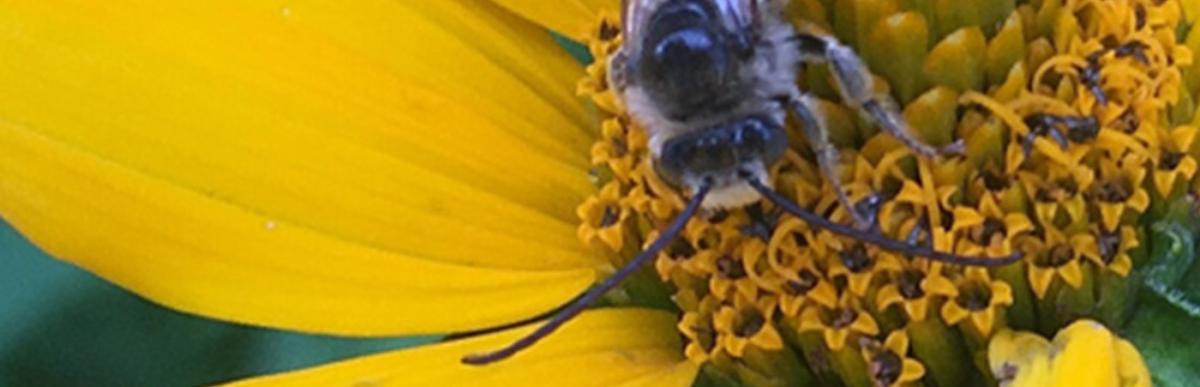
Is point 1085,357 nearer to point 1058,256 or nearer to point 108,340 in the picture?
point 1058,256

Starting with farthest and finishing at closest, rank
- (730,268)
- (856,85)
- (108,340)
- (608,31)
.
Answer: (108,340) → (608,31) → (730,268) → (856,85)

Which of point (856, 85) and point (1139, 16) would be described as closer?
Answer: point (856, 85)

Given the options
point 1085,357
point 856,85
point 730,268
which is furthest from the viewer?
point 730,268

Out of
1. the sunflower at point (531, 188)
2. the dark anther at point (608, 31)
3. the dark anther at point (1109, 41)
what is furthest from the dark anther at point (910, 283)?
the dark anther at point (608, 31)

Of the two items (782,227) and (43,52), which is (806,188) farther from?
(43,52)

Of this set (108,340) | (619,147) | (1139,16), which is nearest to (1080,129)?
(1139,16)

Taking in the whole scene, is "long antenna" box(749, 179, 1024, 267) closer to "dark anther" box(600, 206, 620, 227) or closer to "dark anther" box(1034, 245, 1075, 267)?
"dark anther" box(1034, 245, 1075, 267)

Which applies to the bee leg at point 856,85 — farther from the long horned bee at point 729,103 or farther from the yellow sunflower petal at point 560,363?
the yellow sunflower petal at point 560,363
